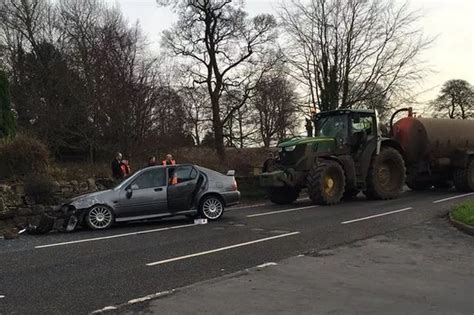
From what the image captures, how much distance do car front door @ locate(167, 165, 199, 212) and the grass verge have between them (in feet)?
20.9

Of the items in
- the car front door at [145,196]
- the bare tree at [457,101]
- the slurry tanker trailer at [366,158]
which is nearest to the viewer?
the car front door at [145,196]

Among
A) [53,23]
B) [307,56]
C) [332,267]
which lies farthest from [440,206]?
[53,23]

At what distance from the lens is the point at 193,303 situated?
251 inches

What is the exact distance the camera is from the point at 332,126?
61.8ft

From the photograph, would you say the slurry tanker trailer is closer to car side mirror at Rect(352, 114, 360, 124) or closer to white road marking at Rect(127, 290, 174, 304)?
car side mirror at Rect(352, 114, 360, 124)

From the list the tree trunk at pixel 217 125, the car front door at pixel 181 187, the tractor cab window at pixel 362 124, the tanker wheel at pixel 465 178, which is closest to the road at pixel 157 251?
the car front door at pixel 181 187

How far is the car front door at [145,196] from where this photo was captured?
1338cm

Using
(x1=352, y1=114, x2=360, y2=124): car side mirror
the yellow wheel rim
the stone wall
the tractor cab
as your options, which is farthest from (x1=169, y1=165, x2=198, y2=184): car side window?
(x1=352, y1=114, x2=360, y2=124): car side mirror

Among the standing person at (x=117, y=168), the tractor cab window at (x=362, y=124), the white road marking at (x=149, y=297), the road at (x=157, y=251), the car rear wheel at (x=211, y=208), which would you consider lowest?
the white road marking at (x=149, y=297)

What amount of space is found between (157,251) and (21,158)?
840cm

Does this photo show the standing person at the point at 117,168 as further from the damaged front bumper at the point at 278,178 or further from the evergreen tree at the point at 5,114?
the damaged front bumper at the point at 278,178

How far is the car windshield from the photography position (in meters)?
18.5

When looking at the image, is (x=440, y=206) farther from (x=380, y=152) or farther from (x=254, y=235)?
(x=254, y=235)

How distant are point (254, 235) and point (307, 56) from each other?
26.2 meters
